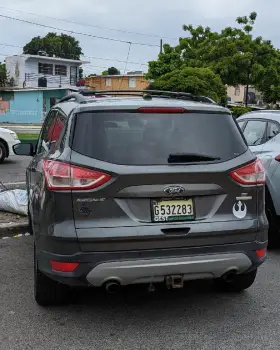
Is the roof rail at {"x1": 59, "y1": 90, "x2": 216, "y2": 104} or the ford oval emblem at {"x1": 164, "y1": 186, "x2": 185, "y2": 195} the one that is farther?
the roof rail at {"x1": 59, "y1": 90, "x2": 216, "y2": 104}

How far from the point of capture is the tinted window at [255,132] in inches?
253

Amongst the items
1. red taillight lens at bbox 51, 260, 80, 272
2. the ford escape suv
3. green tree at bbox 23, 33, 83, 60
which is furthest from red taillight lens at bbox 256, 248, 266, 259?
green tree at bbox 23, 33, 83, 60

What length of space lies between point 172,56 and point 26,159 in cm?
1714

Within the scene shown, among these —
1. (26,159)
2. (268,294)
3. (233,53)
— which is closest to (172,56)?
(233,53)

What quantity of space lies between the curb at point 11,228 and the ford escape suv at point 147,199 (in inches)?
115

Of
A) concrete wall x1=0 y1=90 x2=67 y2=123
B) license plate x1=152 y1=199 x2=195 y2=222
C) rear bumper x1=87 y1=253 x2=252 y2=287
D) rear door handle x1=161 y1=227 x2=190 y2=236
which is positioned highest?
license plate x1=152 y1=199 x2=195 y2=222

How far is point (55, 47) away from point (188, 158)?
274 feet

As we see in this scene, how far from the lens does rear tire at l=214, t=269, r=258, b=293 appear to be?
14.3 ft

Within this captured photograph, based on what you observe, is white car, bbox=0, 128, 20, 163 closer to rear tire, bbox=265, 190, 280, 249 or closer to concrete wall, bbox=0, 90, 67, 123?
rear tire, bbox=265, 190, 280, 249

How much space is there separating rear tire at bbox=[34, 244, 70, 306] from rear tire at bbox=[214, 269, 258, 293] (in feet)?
4.57

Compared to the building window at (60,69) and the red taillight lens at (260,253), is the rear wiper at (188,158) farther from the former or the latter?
the building window at (60,69)

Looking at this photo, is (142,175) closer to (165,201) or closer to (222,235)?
(165,201)

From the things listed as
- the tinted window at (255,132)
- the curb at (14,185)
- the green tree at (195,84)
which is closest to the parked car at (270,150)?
the tinted window at (255,132)

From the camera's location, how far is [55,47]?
83.0 meters
